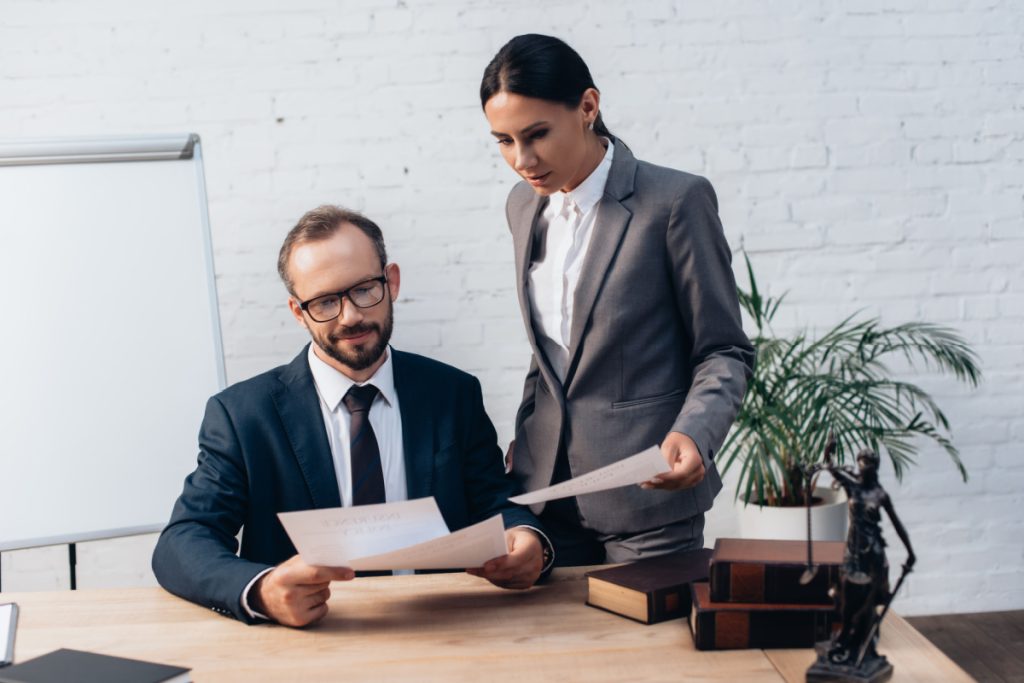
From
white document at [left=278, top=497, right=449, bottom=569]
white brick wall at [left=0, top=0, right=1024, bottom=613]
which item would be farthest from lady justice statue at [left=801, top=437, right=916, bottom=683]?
white brick wall at [left=0, top=0, right=1024, bottom=613]

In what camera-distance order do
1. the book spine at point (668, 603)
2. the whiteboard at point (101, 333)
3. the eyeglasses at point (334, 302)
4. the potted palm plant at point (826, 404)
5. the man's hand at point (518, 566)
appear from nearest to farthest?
the book spine at point (668, 603) → the man's hand at point (518, 566) → the eyeglasses at point (334, 302) → the whiteboard at point (101, 333) → the potted palm plant at point (826, 404)

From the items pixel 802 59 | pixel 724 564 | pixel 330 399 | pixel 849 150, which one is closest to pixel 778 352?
pixel 849 150

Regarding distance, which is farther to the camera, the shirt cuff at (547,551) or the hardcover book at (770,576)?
the shirt cuff at (547,551)

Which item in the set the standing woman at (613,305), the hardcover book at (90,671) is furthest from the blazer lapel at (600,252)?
the hardcover book at (90,671)

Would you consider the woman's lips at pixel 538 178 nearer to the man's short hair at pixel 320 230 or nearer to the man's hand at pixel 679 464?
the man's short hair at pixel 320 230

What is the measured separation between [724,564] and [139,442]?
4.95 feet

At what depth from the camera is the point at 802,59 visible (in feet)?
10.1

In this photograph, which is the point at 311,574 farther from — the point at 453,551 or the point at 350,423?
the point at 350,423

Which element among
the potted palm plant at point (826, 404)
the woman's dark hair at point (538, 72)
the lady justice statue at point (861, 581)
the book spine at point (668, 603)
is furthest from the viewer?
the potted palm plant at point (826, 404)

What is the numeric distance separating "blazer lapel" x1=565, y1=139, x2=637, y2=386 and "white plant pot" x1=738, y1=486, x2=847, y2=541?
1.32 m

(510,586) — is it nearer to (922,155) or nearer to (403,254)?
(403,254)

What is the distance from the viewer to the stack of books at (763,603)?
3.73ft

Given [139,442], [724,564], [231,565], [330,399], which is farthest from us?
[139,442]

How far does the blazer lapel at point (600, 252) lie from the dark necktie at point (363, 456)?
→ 340 millimetres
